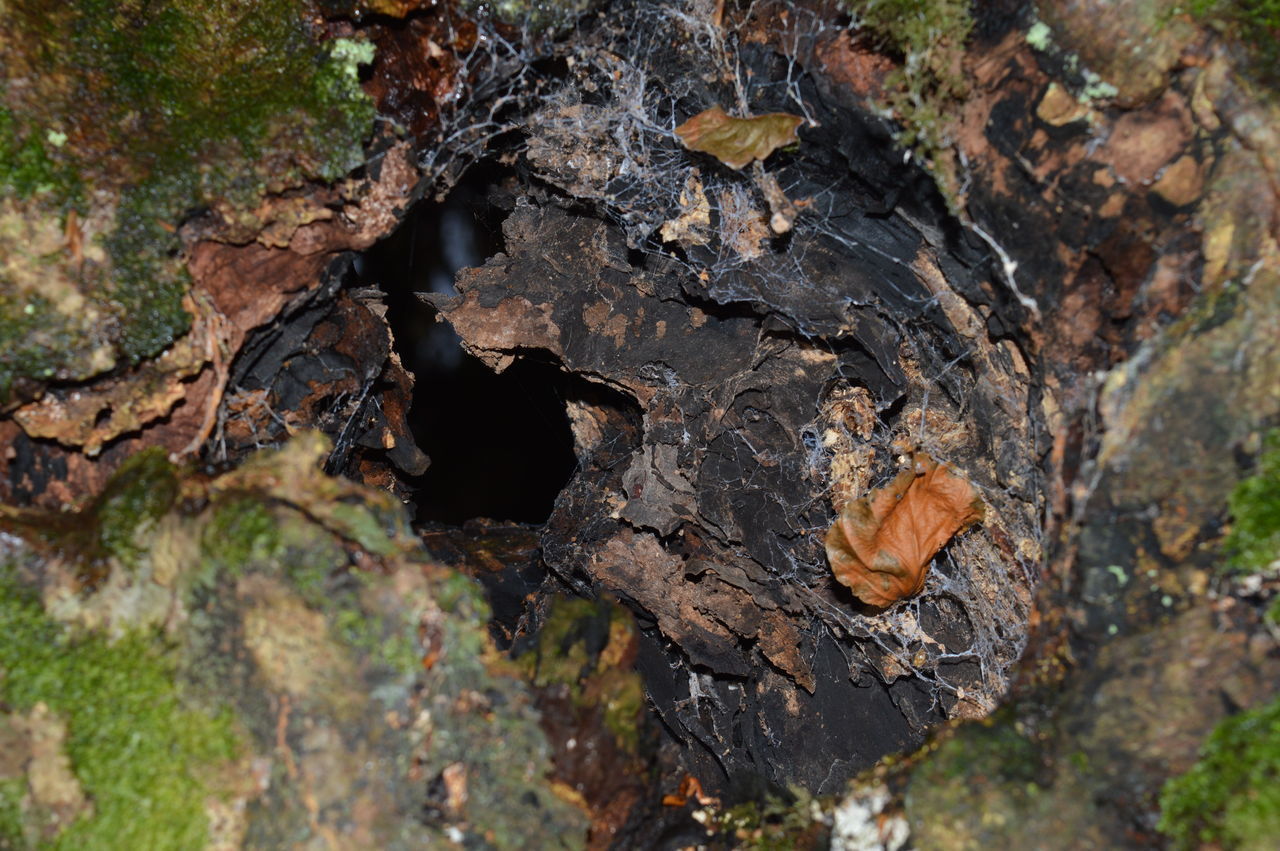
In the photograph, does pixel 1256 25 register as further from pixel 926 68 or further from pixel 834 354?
pixel 834 354

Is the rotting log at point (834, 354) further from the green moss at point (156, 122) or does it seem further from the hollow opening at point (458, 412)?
the hollow opening at point (458, 412)

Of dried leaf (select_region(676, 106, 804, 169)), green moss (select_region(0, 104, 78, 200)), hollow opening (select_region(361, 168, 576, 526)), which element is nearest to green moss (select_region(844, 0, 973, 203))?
dried leaf (select_region(676, 106, 804, 169))

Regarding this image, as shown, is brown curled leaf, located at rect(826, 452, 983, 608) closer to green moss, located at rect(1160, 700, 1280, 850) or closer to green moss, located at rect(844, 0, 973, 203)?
green moss, located at rect(844, 0, 973, 203)

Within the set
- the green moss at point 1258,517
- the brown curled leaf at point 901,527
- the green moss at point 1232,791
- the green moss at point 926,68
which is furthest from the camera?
the brown curled leaf at point 901,527

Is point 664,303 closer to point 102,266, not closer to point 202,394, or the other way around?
point 202,394

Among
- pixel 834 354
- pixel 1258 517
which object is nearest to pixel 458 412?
pixel 834 354

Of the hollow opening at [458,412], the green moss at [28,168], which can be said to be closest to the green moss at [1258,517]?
the green moss at [28,168]
